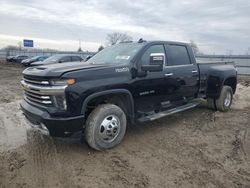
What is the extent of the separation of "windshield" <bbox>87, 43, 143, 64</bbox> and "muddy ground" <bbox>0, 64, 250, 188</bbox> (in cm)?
155

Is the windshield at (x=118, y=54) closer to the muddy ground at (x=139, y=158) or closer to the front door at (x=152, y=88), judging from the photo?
the front door at (x=152, y=88)

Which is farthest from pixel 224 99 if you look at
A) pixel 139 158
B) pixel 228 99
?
pixel 139 158

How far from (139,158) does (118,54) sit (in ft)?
7.19

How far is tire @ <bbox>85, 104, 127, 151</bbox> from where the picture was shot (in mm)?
4359

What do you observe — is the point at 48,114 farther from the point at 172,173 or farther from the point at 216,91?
the point at 216,91

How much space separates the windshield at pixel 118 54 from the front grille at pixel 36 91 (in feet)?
4.90

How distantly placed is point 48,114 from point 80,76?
2.49ft

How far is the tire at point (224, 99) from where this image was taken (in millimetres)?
7594

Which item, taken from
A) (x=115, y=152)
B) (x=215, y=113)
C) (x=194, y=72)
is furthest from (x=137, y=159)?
(x=215, y=113)

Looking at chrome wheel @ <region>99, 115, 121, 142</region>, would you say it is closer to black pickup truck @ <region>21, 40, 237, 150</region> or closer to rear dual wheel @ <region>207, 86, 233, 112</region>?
black pickup truck @ <region>21, 40, 237, 150</region>

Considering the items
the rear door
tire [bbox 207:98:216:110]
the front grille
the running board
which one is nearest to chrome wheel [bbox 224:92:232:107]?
tire [bbox 207:98:216:110]

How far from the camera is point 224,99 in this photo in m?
7.69

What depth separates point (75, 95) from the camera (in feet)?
13.3

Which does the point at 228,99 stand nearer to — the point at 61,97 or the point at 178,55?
the point at 178,55
